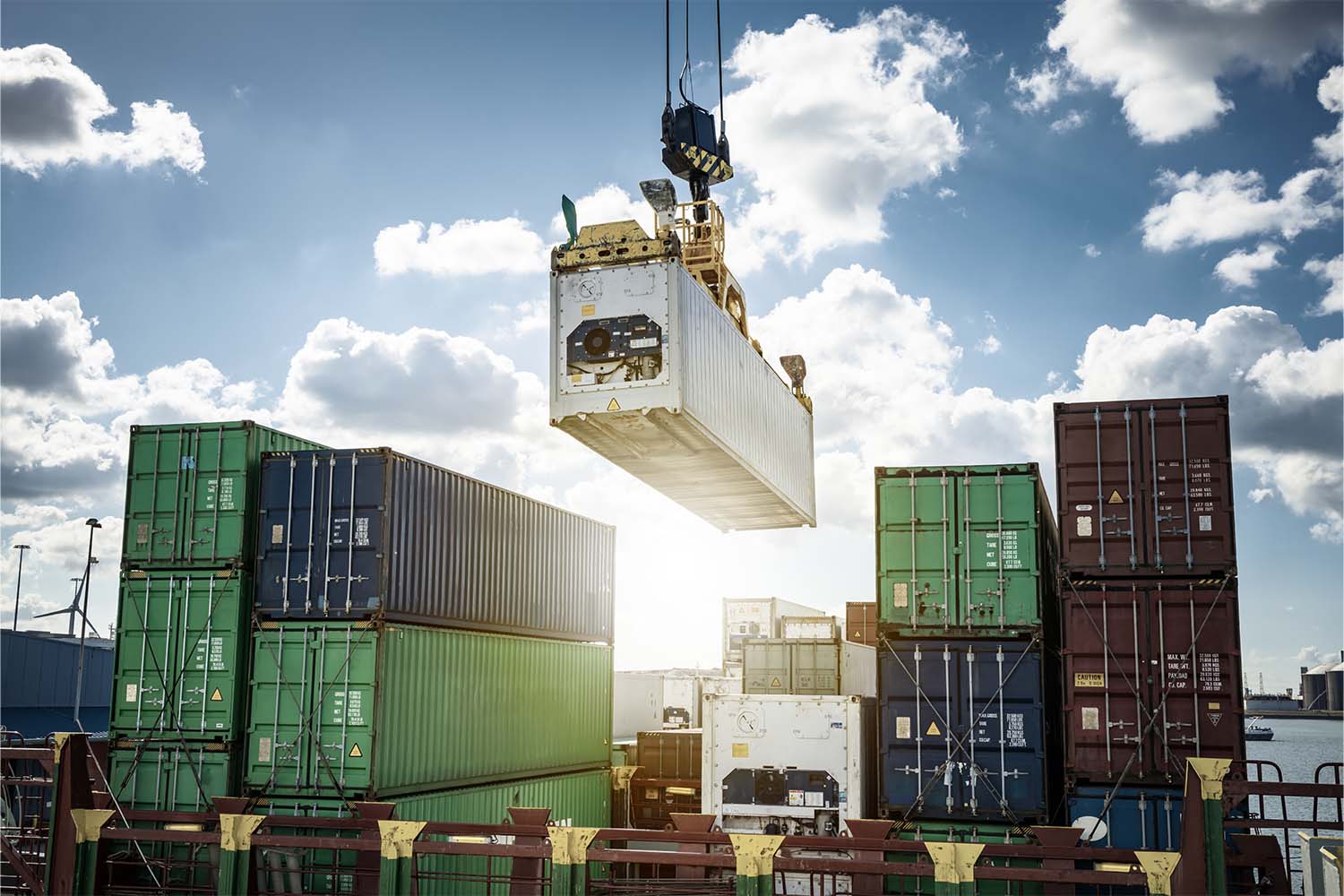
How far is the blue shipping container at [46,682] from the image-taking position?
207 feet

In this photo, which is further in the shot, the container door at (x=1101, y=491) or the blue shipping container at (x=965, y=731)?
the container door at (x=1101, y=491)

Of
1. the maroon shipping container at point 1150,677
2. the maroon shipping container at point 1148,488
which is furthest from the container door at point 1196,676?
the maroon shipping container at point 1148,488

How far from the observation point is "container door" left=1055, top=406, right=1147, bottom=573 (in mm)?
16625

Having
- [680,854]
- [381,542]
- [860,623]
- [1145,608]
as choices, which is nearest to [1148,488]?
[1145,608]

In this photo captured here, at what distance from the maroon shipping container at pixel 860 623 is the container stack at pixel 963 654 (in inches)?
747

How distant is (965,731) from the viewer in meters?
16.8

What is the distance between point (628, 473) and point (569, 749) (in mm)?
6269

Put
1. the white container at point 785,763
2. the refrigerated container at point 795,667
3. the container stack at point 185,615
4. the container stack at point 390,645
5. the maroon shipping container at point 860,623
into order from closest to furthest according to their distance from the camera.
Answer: the container stack at point 390,645 < the container stack at point 185,615 < the white container at point 785,763 < the refrigerated container at point 795,667 < the maroon shipping container at point 860,623

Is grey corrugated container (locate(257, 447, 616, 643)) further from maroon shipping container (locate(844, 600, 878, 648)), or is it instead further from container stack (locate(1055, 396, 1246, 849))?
maroon shipping container (locate(844, 600, 878, 648))

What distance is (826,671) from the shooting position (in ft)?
71.1

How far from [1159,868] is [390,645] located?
11312mm

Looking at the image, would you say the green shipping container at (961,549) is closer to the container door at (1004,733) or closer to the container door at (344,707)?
the container door at (1004,733)

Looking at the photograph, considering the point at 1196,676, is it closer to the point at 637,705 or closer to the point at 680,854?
the point at 680,854

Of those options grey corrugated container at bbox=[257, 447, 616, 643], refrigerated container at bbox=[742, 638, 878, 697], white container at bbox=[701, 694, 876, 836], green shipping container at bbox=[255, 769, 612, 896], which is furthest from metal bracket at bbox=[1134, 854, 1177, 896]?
grey corrugated container at bbox=[257, 447, 616, 643]
